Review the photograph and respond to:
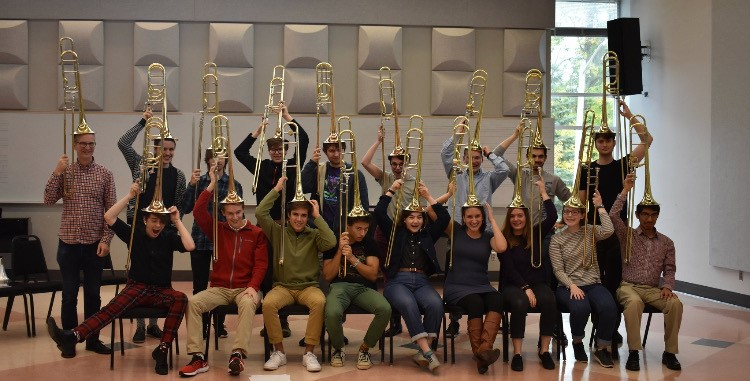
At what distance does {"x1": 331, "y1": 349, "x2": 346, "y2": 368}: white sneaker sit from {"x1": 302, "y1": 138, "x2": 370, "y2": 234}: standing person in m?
0.93

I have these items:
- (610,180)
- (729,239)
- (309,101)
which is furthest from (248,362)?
(729,239)

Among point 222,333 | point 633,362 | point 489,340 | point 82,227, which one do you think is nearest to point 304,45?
point 222,333

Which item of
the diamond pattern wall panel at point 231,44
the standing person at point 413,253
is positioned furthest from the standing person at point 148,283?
the diamond pattern wall panel at point 231,44

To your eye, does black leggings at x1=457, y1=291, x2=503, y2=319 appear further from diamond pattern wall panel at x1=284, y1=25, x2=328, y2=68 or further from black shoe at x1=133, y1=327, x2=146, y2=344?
diamond pattern wall panel at x1=284, y1=25, x2=328, y2=68

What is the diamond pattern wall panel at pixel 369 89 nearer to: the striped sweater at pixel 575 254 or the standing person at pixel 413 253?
the standing person at pixel 413 253

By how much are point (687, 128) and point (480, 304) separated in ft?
15.7

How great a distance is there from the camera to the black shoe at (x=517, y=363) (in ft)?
19.1

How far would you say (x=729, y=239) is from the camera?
862 centimetres

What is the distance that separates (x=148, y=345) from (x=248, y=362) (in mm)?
972

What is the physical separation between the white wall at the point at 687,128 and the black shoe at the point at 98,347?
5907 mm

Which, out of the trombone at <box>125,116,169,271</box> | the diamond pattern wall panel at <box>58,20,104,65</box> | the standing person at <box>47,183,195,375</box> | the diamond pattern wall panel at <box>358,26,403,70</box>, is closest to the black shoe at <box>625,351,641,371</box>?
the standing person at <box>47,183,195,375</box>

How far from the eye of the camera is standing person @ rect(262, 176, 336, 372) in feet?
19.0

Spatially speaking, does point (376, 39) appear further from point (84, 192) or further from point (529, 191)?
point (84, 192)

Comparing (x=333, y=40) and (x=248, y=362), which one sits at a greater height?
(x=333, y=40)
